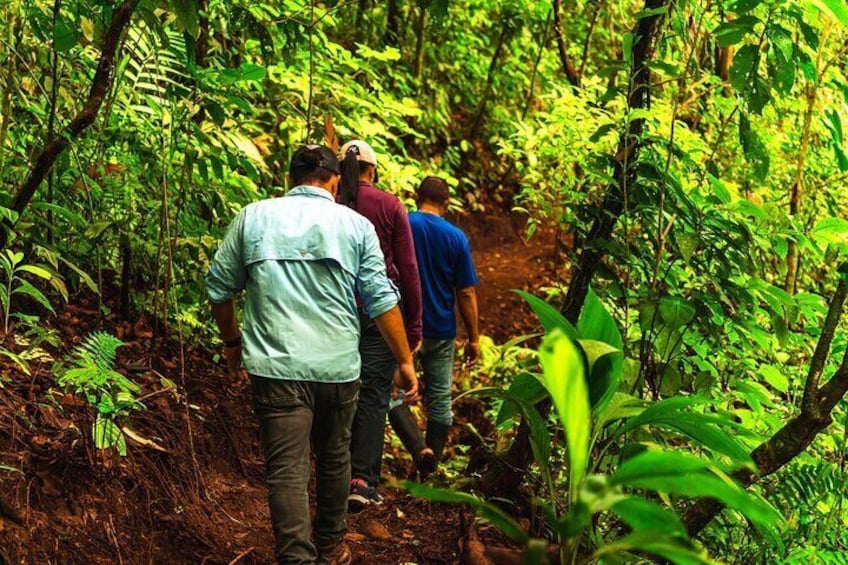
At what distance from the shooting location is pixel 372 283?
3.93 metres

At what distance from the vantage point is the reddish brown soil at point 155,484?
3.49m

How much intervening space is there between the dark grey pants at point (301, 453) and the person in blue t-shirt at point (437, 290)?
5.97 ft

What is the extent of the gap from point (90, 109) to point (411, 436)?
2931 mm

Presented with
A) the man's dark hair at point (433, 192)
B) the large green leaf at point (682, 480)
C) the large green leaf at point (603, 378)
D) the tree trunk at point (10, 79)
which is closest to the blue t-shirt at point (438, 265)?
the man's dark hair at point (433, 192)

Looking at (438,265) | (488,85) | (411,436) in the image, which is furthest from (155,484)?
(488,85)

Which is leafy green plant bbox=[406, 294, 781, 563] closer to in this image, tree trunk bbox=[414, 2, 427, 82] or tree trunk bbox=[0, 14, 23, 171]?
tree trunk bbox=[0, 14, 23, 171]

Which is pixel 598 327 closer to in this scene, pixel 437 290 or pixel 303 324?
pixel 303 324

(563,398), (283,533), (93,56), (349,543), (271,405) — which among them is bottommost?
(349,543)

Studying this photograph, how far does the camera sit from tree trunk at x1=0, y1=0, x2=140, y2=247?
381cm

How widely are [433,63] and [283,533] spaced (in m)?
10.4

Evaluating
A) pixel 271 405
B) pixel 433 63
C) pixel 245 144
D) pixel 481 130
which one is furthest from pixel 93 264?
pixel 481 130

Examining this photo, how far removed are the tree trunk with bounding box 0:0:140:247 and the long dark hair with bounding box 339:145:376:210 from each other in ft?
4.65

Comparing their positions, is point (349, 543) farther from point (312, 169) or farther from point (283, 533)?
point (312, 169)

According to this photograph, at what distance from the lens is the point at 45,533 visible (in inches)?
131
